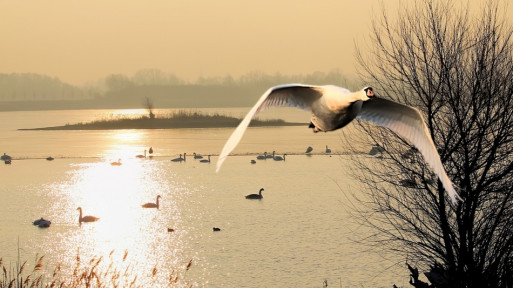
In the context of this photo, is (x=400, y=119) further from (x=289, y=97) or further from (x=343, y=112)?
(x=343, y=112)

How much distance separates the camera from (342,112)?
23.4 feet

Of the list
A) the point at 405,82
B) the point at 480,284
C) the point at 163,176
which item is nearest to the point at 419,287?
the point at 480,284

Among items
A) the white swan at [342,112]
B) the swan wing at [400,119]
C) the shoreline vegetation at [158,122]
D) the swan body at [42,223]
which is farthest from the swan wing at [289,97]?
the shoreline vegetation at [158,122]

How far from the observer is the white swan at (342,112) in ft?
23.0

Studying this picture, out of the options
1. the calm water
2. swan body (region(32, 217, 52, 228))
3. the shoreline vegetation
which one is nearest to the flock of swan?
the calm water

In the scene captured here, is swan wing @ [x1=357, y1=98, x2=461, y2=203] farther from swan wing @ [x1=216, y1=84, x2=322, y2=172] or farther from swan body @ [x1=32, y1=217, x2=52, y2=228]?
swan body @ [x1=32, y1=217, x2=52, y2=228]

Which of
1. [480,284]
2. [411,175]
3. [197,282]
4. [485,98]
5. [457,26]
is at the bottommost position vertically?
[197,282]

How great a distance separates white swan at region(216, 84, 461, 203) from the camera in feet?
23.0

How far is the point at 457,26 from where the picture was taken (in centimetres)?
2225

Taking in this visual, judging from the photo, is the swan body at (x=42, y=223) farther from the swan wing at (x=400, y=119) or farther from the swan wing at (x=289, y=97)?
the swan wing at (x=289, y=97)

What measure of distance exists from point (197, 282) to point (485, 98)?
1492cm

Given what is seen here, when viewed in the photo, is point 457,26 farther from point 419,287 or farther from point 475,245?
point 419,287

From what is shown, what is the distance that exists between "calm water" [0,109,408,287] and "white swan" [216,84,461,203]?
5425 millimetres

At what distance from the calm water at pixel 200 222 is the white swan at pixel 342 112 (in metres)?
5.43
